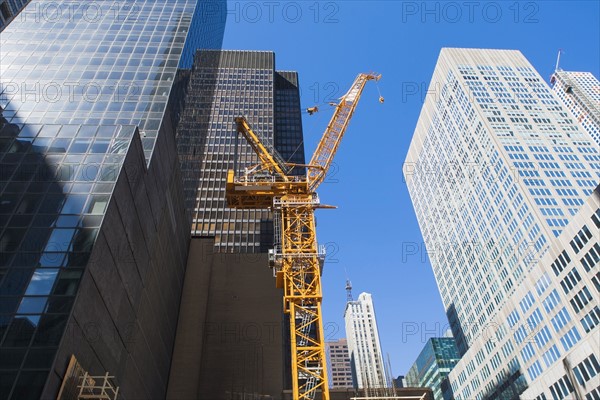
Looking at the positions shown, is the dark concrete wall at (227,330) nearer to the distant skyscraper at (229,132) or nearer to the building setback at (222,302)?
the building setback at (222,302)

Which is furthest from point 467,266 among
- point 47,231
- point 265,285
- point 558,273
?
point 47,231

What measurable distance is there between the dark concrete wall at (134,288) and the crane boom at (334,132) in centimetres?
1654

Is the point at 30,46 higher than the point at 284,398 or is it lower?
higher

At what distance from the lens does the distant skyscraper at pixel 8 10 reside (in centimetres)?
4627

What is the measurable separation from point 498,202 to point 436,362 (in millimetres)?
62517

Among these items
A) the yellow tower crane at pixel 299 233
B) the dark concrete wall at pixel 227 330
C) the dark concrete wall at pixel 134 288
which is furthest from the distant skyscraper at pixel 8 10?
the dark concrete wall at pixel 227 330

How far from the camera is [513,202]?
306ft

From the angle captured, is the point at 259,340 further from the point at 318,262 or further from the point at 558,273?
the point at 558,273

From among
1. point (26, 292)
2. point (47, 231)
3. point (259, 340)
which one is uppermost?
point (259, 340)

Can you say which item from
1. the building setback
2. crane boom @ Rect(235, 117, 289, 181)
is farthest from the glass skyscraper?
crane boom @ Rect(235, 117, 289, 181)

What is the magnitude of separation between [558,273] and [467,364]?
3838cm

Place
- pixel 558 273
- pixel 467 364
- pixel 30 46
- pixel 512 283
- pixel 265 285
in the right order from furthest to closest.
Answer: pixel 467 364 < pixel 512 283 < pixel 558 273 < pixel 265 285 < pixel 30 46

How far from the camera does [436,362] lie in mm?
138625

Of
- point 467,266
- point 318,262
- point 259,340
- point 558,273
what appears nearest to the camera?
point 318,262
